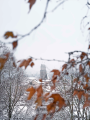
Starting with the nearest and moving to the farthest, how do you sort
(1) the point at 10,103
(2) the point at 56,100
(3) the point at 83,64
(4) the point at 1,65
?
(4) the point at 1,65
(2) the point at 56,100
(3) the point at 83,64
(1) the point at 10,103

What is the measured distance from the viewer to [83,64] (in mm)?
1543

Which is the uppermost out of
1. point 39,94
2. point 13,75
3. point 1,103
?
point 39,94

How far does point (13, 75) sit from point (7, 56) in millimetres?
9285

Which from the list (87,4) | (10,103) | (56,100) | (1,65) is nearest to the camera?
(1,65)

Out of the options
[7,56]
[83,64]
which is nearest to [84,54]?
[83,64]

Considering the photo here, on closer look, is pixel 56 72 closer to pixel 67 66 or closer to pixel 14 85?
pixel 67 66

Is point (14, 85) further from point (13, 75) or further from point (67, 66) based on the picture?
point (67, 66)

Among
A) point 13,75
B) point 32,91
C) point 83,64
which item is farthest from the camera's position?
point 13,75

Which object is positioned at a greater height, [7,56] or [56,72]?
[7,56]

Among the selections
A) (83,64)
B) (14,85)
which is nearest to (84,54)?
(83,64)

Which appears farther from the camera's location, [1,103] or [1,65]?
[1,103]

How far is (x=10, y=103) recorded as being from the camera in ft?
28.7

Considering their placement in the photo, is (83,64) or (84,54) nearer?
(83,64)

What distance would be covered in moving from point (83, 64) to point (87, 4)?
65.7 inches
